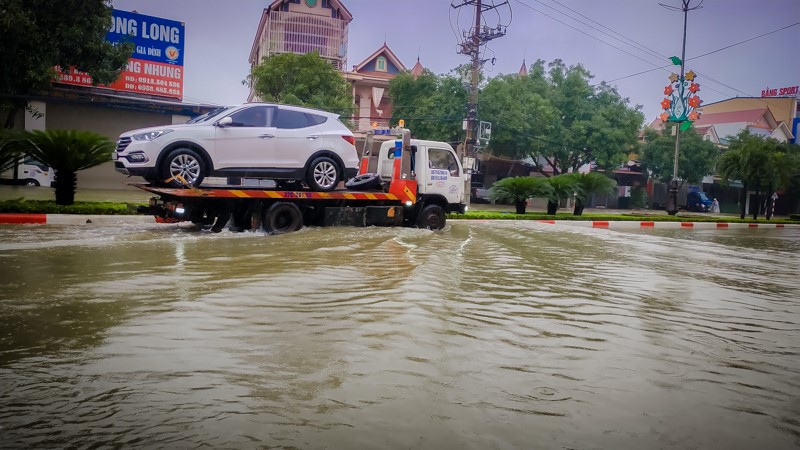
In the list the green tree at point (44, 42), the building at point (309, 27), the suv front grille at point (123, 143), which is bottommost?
the suv front grille at point (123, 143)

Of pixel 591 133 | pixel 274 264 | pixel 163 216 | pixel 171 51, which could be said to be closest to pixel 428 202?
pixel 163 216

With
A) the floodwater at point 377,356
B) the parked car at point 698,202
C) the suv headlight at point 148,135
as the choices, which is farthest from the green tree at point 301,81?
the parked car at point 698,202

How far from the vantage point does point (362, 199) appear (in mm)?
12656

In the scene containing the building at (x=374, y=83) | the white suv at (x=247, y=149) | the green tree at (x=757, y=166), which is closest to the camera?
the white suv at (x=247, y=149)

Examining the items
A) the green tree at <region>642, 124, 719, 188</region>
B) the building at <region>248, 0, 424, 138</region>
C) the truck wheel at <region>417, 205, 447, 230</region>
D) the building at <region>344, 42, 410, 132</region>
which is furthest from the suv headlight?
the green tree at <region>642, 124, 719, 188</region>

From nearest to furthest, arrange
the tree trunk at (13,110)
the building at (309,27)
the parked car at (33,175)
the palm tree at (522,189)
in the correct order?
the tree trunk at (13,110) → the palm tree at (522,189) → the parked car at (33,175) → the building at (309,27)

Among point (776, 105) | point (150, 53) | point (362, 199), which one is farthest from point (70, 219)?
point (776, 105)

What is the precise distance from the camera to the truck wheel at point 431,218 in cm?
1394

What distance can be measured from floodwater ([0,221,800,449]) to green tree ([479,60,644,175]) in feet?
95.1

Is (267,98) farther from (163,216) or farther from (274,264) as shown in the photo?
(274,264)

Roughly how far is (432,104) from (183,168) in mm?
26341

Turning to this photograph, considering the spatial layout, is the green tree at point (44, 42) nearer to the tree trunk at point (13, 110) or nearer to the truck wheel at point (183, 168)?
the tree trunk at point (13, 110)

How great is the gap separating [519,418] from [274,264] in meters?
5.14

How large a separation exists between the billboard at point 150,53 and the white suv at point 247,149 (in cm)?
1827
